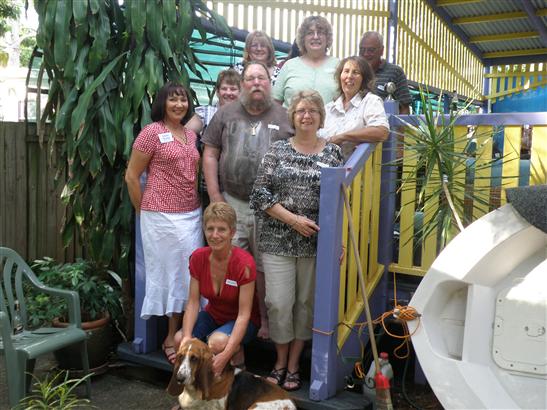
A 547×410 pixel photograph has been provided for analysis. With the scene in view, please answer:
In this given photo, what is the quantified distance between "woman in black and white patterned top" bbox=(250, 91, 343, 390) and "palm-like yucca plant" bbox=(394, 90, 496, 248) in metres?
0.48

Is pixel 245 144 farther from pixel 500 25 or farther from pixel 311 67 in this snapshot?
pixel 500 25

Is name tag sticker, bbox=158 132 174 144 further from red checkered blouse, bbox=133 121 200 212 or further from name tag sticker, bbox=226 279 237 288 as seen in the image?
name tag sticker, bbox=226 279 237 288

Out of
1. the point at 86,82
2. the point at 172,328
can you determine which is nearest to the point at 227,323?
the point at 172,328

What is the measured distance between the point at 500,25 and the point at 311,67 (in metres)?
8.27

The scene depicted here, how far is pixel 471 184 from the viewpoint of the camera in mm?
3711

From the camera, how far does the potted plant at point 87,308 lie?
396 cm

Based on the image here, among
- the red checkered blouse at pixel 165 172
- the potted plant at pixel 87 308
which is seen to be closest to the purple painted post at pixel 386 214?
the red checkered blouse at pixel 165 172

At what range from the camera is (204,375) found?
293 cm

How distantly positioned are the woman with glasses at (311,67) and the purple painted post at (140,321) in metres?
1.34

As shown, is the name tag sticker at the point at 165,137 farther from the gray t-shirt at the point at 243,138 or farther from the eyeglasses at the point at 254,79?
the eyeglasses at the point at 254,79

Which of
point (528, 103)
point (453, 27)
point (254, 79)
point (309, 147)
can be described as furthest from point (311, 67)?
point (453, 27)

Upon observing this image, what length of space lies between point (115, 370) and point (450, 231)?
2402 mm

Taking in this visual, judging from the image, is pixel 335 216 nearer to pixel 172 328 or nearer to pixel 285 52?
pixel 172 328

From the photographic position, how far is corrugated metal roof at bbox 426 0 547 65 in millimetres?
9938
